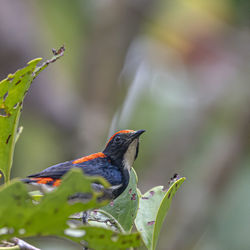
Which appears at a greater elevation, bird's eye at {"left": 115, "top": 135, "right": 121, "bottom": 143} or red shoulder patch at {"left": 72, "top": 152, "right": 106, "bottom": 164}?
bird's eye at {"left": 115, "top": 135, "right": 121, "bottom": 143}

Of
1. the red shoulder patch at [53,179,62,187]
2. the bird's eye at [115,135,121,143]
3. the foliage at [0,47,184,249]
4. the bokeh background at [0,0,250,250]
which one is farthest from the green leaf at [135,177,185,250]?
the bokeh background at [0,0,250,250]

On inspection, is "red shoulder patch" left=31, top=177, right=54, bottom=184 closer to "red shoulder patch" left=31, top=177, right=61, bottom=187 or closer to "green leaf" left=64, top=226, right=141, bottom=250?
"red shoulder patch" left=31, top=177, right=61, bottom=187

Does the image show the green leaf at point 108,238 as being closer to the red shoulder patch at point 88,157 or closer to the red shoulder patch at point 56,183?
the red shoulder patch at point 56,183

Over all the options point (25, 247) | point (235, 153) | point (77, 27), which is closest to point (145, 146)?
point (235, 153)

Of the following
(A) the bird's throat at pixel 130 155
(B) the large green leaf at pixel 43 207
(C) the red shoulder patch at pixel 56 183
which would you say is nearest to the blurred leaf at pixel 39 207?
(B) the large green leaf at pixel 43 207

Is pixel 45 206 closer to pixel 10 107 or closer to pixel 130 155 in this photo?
pixel 10 107

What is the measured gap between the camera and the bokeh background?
5516mm

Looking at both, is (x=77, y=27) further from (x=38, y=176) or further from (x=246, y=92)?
(x=38, y=176)

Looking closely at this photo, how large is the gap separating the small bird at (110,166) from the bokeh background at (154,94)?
253 centimetres

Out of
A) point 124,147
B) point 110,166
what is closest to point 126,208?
point 110,166

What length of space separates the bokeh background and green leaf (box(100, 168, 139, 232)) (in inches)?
124

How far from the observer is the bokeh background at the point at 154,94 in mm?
5516

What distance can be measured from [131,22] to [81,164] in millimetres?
3965

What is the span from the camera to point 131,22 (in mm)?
5934
